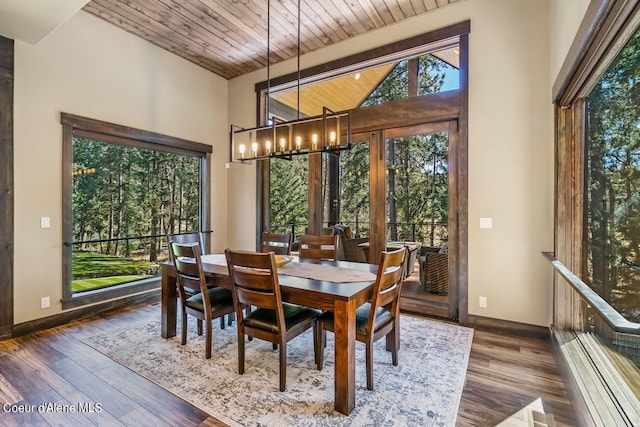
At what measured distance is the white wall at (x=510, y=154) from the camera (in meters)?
3.15

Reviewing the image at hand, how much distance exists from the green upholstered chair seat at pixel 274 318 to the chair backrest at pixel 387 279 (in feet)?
1.74

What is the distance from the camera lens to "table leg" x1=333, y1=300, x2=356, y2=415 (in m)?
1.93

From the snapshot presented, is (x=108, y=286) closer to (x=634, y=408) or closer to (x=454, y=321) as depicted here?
(x=454, y=321)

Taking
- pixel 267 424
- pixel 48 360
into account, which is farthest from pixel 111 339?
pixel 267 424

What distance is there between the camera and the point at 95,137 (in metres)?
3.89

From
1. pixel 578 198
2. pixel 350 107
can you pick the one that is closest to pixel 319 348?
pixel 578 198

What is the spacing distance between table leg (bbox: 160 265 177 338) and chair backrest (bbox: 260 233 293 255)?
42.9 inches

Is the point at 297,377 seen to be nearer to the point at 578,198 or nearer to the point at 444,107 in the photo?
the point at 578,198

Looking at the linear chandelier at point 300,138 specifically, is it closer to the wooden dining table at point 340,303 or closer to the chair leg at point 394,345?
the wooden dining table at point 340,303

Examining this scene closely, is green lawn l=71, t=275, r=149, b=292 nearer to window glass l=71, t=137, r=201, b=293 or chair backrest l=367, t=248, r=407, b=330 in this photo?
window glass l=71, t=137, r=201, b=293

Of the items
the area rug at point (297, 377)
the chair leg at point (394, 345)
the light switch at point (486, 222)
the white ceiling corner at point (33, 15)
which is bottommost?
the area rug at point (297, 377)

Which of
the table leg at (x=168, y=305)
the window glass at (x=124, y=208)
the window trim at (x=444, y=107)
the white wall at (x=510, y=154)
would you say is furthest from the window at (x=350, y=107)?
the table leg at (x=168, y=305)

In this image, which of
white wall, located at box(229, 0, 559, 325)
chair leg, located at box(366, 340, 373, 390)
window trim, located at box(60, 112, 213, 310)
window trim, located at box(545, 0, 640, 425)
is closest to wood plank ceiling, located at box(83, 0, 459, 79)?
white wall, located at box(229, 0, 559, 325)

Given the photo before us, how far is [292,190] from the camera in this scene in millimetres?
5043
